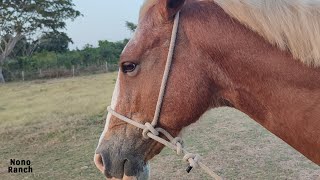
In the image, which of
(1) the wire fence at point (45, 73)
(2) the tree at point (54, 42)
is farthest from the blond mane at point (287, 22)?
(2) the tree at point (54, 42)

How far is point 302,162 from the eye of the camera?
16.5 ft

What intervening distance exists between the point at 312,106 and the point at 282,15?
1.20 ft

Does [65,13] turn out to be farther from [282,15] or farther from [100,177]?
[282,15]

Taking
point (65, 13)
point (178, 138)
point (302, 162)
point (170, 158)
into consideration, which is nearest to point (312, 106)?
point (178, 138)

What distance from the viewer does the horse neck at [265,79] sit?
1.43 m

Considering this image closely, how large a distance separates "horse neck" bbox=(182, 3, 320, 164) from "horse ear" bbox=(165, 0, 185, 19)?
104 millimetres

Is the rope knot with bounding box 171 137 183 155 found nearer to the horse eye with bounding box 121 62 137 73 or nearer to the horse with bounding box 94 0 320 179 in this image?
the horse with bounding box 94 0 320 179

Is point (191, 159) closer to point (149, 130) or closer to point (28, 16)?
point (149, 130)

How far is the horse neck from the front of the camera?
143 centimetres

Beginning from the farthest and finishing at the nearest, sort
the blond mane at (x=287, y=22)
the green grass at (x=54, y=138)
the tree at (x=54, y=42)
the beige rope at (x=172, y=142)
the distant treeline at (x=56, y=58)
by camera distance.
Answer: the tree at (x=54, y=42), the distant treeline at (x=56, y=58), the green grass at (x=54, y=138), the beige rope at (x=172, y=142), the blond mane at (x=287, y=22)

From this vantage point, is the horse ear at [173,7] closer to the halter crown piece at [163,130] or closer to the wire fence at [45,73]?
the halter crown piece at [163,130]

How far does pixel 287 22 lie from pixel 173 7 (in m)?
0.45

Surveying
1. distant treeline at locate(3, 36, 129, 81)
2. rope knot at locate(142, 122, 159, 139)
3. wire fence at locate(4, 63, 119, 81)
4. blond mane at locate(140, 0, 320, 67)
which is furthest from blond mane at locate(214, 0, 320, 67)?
wire fence at locate(4, 63, 119, 81)

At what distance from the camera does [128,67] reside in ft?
5.25
